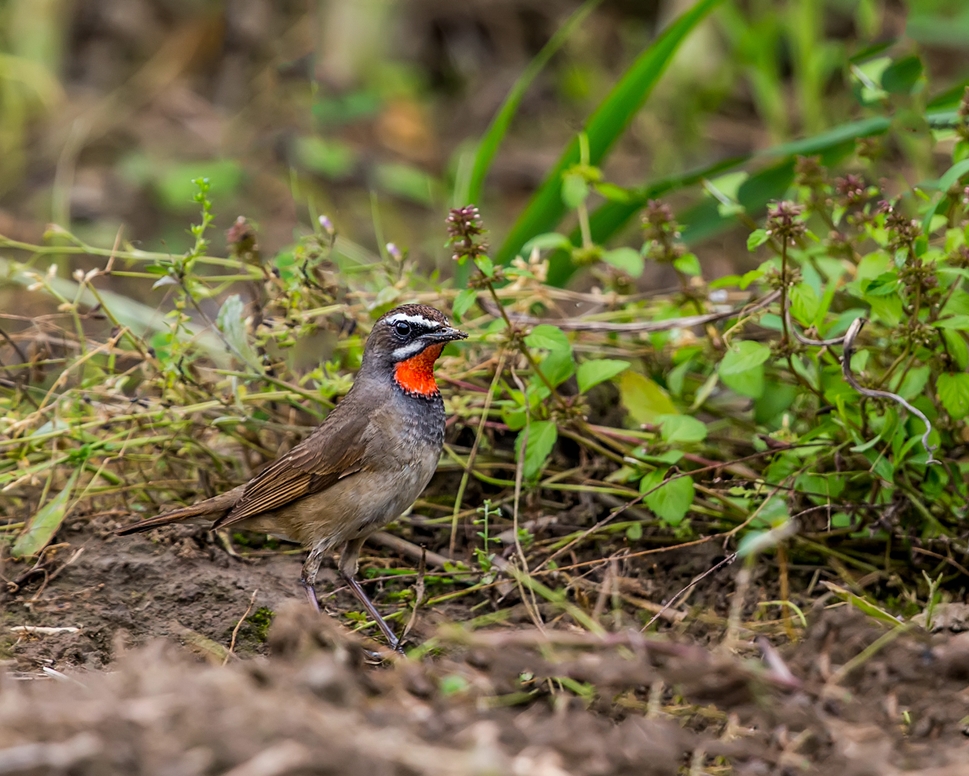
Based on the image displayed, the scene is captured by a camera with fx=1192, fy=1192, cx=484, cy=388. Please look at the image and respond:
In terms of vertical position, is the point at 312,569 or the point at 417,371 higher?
the point at 417,371

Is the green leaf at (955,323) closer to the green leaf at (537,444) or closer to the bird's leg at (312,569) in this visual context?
the green leaf at (537,444)

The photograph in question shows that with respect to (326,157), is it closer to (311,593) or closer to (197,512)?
(197,512)

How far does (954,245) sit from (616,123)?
7.21 feet

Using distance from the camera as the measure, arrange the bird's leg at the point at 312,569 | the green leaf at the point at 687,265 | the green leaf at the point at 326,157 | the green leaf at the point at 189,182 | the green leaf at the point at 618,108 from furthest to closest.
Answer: the green leaf at the point at 326,157 < the green leaf at the point at 189,182 < the green leaf at the point at 618,108 < the green leaf at the point at 687,265 < the bird's leg at the point at 312,569

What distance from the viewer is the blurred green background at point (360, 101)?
10.1m

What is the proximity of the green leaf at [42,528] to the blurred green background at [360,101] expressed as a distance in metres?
4.89

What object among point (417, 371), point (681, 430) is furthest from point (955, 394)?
point (417, 371)

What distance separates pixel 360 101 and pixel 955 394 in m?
8.02

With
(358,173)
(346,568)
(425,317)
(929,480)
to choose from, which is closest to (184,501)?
(346,568)

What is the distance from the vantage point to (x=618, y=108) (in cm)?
638

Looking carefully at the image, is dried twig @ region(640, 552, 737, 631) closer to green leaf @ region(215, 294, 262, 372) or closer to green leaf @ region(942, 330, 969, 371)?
green leaf @ region(942, 330, 969, 371)

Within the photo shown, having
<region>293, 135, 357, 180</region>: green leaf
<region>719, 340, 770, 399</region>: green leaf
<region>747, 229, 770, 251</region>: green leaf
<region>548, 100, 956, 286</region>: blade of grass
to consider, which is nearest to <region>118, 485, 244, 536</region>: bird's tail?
<region>719, 340, 770, 399</region>: green leaf

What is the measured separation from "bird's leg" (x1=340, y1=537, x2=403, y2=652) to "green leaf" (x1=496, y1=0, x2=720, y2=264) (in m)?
2.25

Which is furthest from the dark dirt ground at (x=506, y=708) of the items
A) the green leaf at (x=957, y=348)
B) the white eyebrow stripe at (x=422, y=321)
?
the white eyebrow stripe at (x=422, y=321)
